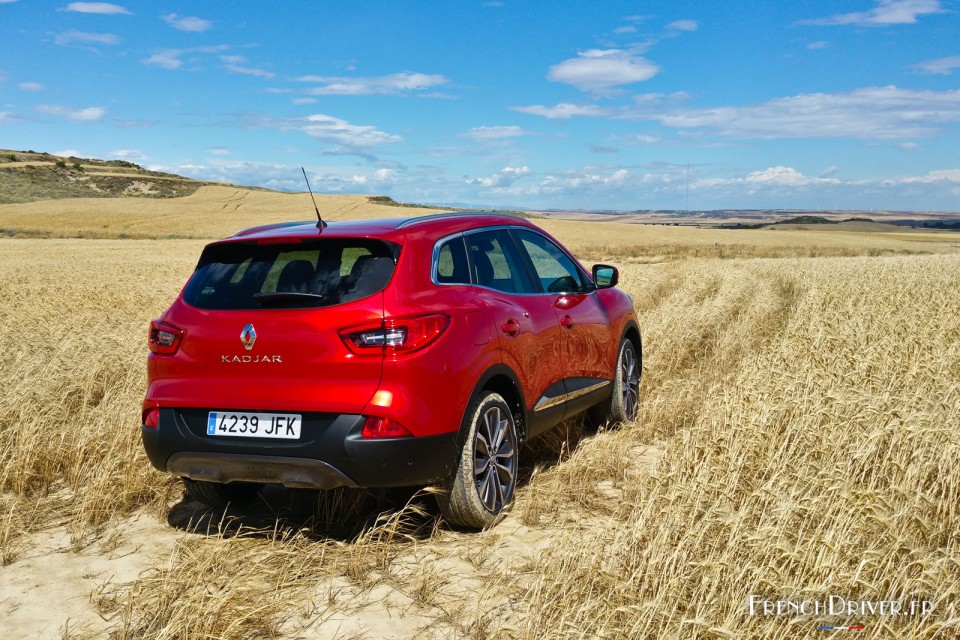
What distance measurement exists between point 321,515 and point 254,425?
982 millimetres

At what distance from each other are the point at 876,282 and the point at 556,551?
46.5 feet

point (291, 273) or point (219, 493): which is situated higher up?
point (291, 273)

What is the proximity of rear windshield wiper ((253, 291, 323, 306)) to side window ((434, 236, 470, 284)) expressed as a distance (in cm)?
73

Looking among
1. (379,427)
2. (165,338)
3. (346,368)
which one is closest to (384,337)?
(346,368)

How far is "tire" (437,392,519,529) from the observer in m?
4.44

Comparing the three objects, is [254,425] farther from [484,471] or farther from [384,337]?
[484,471]

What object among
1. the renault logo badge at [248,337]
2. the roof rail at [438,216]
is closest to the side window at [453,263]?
the roof rail at [438,216]

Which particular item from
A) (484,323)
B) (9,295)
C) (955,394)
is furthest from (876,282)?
(9,295)

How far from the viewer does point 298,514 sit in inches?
199

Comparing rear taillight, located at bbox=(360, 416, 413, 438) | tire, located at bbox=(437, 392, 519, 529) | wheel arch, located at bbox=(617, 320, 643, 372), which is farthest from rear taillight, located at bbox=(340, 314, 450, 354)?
wheel arch, located at bbox=(617, 320, 643, 372)

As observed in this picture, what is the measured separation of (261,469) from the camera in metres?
4.17

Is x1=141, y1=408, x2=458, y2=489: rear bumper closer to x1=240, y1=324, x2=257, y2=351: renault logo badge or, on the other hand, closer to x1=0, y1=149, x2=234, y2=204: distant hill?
x1=240, y1=324, x2=257, y2=351: renault logo badge

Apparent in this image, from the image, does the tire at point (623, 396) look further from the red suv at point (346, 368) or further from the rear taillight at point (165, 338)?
the rear taillight at point (165, 338)

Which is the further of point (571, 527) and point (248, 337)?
point (571, 527)
